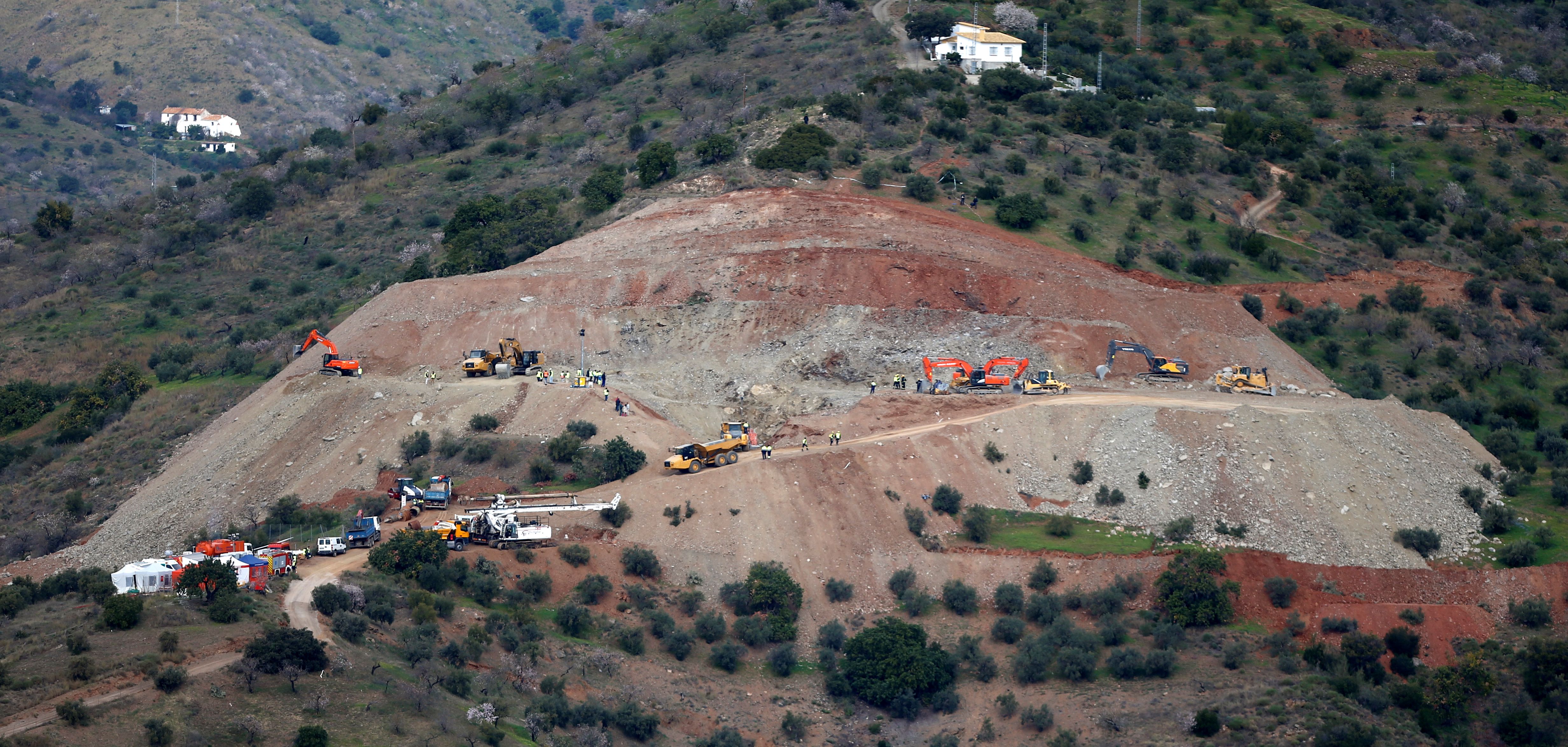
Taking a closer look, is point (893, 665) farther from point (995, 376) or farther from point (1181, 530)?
point (995, 376)

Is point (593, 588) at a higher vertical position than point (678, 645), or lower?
higher

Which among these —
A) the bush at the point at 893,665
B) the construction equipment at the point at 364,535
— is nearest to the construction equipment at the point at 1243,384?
the bush at the point at 893,665

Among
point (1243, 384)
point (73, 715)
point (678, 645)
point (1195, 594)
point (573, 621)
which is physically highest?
point (73, 715)

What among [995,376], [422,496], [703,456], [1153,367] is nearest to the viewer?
[422,496]

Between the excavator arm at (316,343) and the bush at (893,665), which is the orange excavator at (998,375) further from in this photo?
the excavator arm at (316,343)

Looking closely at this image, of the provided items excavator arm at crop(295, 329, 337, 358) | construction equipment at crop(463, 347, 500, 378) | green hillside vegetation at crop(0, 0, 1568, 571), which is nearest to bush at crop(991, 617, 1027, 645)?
construction equipment at crop(463, 347, 500, 378)

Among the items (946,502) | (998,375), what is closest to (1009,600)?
(946,502)

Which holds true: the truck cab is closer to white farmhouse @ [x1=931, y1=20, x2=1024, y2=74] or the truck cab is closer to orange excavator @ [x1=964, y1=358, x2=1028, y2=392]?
orange excavator @ [x1=964, y1=358, x2=1028, y2=392]
